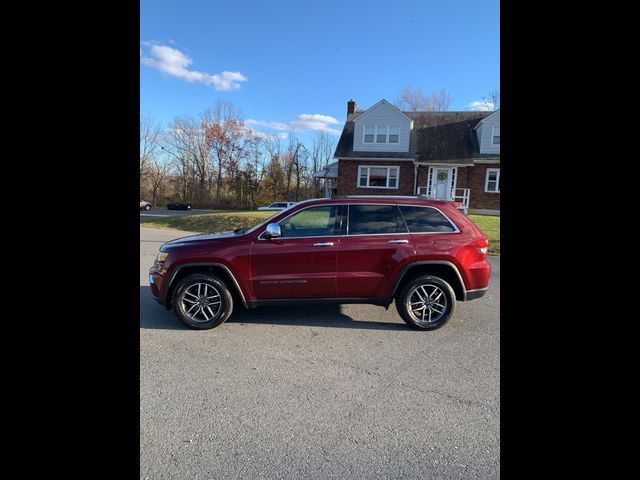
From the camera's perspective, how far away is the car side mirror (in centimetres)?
436

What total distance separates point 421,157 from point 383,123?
3.63m

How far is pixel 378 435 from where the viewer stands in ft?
8.14

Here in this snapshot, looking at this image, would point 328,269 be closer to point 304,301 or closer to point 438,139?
point 304,301

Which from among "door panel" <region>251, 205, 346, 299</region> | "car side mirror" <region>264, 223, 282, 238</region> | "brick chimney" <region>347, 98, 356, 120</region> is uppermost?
"brick chimney" <region>347, 98, 356, 120</region>

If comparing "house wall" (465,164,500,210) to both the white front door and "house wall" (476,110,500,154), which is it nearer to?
"house wall" (476,110,500,154)

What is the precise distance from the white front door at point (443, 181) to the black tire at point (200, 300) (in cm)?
2085

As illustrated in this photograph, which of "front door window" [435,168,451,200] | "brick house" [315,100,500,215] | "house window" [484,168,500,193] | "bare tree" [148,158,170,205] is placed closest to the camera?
"house window" [484,168,500,193]

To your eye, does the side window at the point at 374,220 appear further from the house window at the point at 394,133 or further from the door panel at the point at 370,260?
the house window at the point at 394,133

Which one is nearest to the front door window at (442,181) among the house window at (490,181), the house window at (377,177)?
the house window at (490,181)

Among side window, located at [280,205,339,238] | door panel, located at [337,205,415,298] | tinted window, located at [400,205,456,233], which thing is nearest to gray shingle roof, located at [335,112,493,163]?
tinted window, located at [400,205,456,233]

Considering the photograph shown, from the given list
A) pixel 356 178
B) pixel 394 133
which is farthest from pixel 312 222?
pixel 394 133

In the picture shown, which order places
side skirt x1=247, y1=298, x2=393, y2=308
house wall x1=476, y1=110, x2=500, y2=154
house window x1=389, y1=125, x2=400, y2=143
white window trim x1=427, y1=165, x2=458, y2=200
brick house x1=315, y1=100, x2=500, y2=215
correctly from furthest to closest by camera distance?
house window x1=389, y1=125, x2=400, y2=143 → white window trim x1=427, y1=165, x2=458, y2=200 → brick house x1=315, y1=100, x2=500, y2=215 → house wall x1=476, y1=110, x2=500, y2=154 → side skirt x1=247, y1=298, x2=393, y2=308

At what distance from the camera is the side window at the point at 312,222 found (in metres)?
4.57
